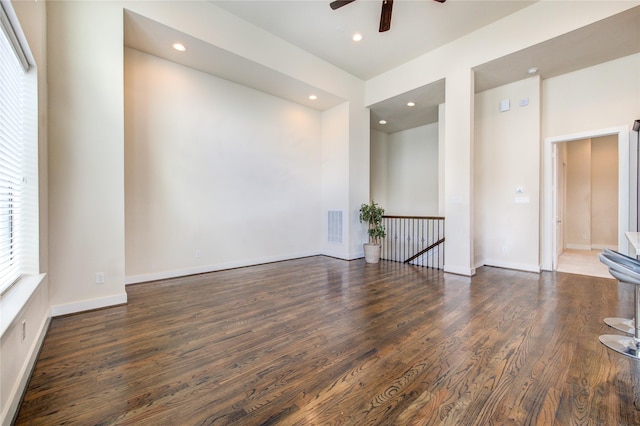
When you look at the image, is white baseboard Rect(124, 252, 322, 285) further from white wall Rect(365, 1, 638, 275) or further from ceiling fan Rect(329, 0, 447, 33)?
ceiling fan Rect(329, 0, 447, 33)

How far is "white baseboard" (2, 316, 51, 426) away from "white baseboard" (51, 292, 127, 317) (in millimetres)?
522

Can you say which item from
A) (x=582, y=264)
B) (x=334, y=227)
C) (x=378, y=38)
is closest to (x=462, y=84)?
(x=378, y=38)

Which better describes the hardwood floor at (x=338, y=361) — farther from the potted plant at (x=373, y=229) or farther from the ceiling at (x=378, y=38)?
the ceiling at (x=378, y=38)

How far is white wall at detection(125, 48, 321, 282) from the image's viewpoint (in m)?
4.02

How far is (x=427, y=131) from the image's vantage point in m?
8.02

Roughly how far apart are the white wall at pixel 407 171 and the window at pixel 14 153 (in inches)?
300

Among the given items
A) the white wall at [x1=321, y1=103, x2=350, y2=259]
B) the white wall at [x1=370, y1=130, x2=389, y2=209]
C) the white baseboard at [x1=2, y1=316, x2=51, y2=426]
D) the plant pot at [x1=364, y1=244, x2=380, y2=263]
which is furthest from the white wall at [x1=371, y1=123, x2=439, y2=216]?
the white baseboard at [x1=2, y1=316, x2=51, y2=426]

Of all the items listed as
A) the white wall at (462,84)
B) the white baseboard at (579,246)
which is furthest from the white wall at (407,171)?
the white baseboard at (579,246)

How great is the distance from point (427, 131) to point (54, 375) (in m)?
8.73

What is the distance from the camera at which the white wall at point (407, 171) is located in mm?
8023

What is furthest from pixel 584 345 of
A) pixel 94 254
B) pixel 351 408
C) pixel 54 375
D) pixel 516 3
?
pixel 94 254

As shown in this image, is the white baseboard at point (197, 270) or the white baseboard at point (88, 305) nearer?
the white baseboard at point (88, 305)

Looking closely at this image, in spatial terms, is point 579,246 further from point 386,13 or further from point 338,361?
point 338,361

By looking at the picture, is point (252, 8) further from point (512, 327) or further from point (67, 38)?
point (512, 327)
